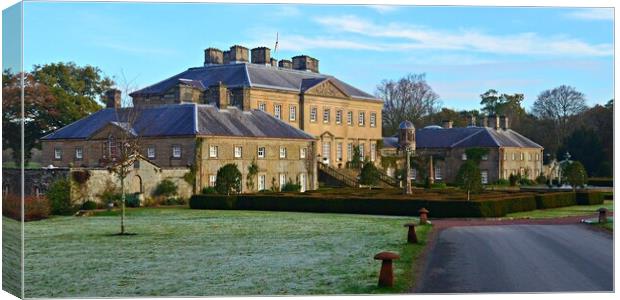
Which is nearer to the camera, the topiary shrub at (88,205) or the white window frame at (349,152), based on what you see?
→ the topiary shrub at (88,205)

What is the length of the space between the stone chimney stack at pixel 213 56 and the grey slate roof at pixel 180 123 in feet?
45.4

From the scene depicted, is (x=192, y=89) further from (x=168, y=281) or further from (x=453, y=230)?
(x=168, y=281)

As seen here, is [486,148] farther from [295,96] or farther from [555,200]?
[555,200]

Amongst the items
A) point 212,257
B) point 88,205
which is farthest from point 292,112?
point 212,257

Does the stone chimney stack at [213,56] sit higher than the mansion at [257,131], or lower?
higher

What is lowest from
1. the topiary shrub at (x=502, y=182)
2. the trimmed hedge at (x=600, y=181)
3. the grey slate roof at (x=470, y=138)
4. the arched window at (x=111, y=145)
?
the topiary shrub at (x=502, y=182)

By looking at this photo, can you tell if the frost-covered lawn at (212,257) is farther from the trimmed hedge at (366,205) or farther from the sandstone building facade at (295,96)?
the sandstone building facade at (295,96)

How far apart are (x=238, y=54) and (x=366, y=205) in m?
27.5

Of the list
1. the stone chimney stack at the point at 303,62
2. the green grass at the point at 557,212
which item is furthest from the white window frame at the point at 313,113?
the green grass at the point at 557,212

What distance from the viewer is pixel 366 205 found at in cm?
3494

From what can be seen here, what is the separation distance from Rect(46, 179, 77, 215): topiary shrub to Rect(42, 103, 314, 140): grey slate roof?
27.7 feet

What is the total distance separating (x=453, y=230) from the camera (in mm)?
26391

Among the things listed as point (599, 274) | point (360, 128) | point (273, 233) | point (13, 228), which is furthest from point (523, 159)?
point (13, 228)

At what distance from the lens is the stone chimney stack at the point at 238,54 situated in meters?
59.9
